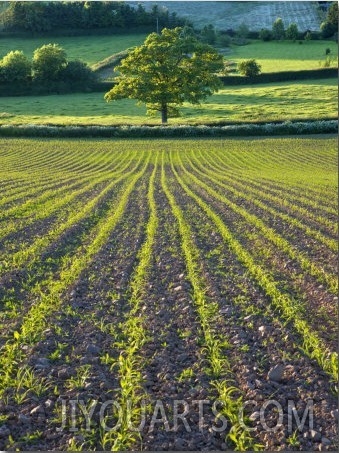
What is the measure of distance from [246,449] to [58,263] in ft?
24.2

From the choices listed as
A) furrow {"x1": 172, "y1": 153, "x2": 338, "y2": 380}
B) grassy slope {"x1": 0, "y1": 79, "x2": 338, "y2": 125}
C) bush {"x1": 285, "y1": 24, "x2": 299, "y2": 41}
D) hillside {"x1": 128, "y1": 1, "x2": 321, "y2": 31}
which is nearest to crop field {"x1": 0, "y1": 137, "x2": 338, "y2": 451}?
furrow {"x1": 172, "y1": 153, "x2": 338, "y2": 380}

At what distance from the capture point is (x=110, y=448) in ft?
17.1

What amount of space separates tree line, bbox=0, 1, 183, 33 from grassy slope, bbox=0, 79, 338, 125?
978 centimetres

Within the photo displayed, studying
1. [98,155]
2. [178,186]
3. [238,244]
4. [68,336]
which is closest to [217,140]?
[98,155]

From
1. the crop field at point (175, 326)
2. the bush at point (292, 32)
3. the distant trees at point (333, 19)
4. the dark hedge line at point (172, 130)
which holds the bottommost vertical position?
the crop field at point (175, 326)

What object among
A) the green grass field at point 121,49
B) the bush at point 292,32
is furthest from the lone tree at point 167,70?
the bush at point 292,32

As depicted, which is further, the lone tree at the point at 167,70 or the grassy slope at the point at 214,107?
the grassy slope at the point at 214,107

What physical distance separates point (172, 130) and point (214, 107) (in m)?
16.8

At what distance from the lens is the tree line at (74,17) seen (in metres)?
57.5

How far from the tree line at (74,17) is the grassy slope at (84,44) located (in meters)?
2.09

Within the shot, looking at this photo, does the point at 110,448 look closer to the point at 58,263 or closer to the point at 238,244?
the point at 58,263

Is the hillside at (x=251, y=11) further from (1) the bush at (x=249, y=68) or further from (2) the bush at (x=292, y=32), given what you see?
(1) the bush at (x=249, y=68)

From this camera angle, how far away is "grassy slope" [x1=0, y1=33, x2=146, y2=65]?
69500 millimetres

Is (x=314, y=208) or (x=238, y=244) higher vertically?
(x=314, y=208)
